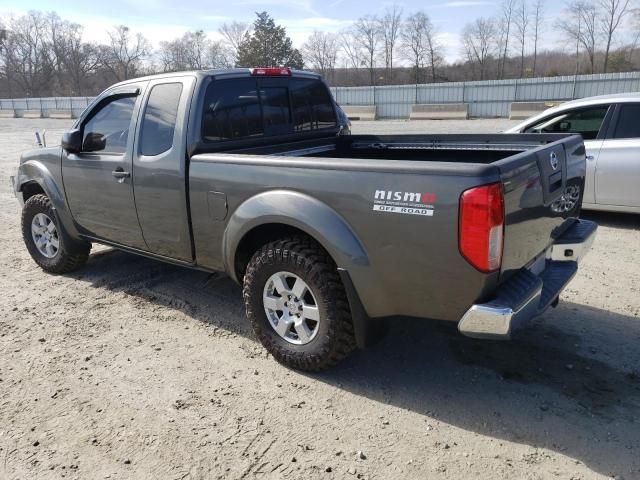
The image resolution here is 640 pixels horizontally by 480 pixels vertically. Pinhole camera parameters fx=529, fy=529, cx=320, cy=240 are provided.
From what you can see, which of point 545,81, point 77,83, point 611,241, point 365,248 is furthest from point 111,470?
point 77,83

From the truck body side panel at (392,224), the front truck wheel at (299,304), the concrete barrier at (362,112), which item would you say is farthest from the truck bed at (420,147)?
the concrete barrier at (362,112)

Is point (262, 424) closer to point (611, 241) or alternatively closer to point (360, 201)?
point (360, 201)

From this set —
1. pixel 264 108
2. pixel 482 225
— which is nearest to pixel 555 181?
pixel 482 225

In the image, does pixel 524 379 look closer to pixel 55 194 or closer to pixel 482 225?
pixel 482 225

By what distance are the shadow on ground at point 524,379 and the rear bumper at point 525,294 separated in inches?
22.9

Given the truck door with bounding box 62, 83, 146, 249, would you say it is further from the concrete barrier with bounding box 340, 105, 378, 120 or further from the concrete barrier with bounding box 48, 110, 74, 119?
the concrete barrier with bounding box 48, 110, 74, 119

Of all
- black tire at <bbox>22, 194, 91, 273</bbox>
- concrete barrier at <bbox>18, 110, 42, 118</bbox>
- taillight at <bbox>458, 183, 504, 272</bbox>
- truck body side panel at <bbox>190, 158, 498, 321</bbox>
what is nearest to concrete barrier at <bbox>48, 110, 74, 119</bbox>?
concrete barrier at <bbox>18, 110, 42, 118</bbox>

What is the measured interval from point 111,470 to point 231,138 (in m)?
2.49

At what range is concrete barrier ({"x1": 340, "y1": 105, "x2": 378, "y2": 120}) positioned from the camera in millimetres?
31125

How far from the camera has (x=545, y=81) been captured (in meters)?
28.6

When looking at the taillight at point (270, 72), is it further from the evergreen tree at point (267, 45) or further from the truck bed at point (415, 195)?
the evergreen tree at point (267, 45)

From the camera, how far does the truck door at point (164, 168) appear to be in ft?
13.1

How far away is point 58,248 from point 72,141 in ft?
4.37

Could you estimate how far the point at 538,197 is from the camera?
307 cm
